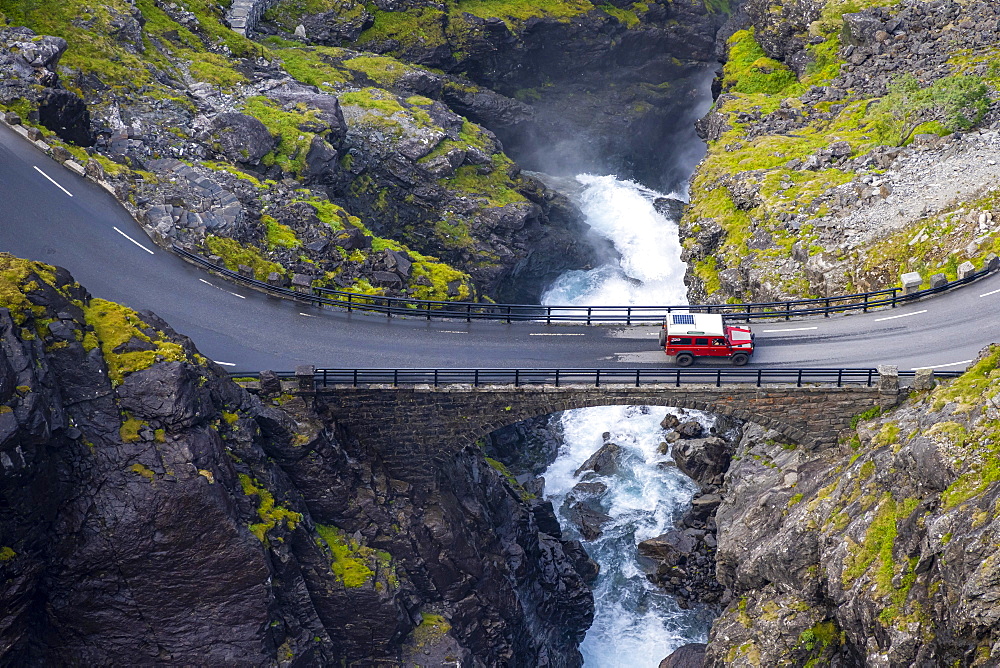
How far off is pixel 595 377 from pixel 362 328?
40.0 ft

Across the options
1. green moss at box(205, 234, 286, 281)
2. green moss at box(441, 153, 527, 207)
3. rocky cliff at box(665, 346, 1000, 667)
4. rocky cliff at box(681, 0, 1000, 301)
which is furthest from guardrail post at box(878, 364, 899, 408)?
green moss at box(441, 153, 527, 207)

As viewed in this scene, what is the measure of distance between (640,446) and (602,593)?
39.0ft

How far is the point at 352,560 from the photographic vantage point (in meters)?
42.4

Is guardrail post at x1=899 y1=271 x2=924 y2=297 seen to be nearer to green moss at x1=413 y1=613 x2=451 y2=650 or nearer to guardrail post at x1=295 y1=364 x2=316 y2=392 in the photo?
green moss at x1=413 y1=613 x2=451 y2=650

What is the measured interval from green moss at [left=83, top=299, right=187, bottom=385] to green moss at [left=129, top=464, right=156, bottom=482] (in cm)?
338

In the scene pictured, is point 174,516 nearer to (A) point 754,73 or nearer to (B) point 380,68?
(B) point 380,68

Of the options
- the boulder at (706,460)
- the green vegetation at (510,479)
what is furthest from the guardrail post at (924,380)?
the green vegetation at (510,479)

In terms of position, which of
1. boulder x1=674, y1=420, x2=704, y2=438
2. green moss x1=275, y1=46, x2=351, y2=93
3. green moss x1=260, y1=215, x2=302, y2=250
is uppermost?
green moss x1=275, y1=46, x2=351, y2=93

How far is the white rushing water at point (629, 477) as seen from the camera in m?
50.4

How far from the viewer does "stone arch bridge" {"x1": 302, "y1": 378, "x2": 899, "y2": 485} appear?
42562 mm

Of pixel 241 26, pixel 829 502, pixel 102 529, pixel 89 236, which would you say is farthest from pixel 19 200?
pixel 829 502

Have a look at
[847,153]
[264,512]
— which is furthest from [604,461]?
[264,512]

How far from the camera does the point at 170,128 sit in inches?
2352

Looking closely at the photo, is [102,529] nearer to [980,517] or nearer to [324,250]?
[324,250]
